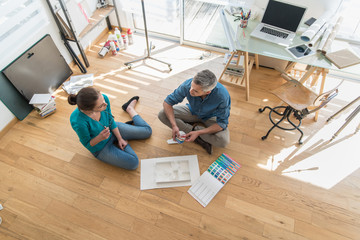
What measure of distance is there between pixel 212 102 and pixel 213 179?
0.69 metres

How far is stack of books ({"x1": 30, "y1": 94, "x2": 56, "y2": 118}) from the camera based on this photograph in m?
2.38

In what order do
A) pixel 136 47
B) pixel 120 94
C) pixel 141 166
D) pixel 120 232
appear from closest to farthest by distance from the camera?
pixel 120 232
pixel 141 166
pixel 120 94
pixel 136 47

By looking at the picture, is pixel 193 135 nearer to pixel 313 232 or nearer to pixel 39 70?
pixel 313 232

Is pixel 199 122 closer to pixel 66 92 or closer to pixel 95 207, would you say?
pixel 95 207

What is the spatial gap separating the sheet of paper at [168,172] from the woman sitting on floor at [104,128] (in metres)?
0.13

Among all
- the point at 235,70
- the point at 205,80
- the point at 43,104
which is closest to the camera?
the point at 205,80

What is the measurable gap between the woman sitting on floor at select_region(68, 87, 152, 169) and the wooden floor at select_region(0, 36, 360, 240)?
120mm

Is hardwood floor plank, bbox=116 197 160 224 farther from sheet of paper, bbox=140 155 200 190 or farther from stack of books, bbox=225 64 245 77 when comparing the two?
stack of books, bbox=225 64 245 77

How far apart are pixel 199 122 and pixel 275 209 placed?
102 cm

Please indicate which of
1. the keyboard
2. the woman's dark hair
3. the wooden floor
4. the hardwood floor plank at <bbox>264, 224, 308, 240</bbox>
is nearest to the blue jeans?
the wooden floor

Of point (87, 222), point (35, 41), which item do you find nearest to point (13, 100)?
point (35, 41)

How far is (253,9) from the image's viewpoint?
7.98 ft

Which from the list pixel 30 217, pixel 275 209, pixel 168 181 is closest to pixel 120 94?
pixel 168 181

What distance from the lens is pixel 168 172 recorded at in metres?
2.06
